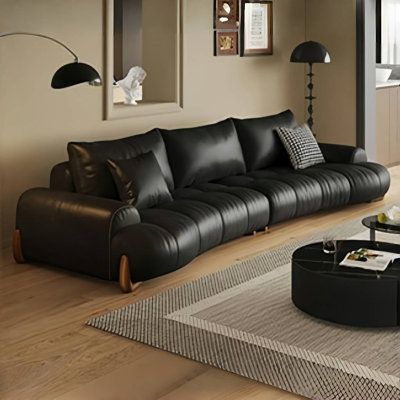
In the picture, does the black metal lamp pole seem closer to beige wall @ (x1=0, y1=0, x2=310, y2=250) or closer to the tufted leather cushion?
beige wall @ (x1=0, y1=0, x2=310, y2=250)

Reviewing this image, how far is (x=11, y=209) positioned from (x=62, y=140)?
0.67 m

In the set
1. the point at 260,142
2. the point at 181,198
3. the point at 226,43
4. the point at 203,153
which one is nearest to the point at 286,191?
the point at 203,153

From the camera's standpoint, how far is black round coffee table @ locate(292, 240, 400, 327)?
408 cm

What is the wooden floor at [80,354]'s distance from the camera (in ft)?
11.5

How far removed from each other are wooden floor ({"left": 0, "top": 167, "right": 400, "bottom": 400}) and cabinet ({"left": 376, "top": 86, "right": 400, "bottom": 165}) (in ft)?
13.9

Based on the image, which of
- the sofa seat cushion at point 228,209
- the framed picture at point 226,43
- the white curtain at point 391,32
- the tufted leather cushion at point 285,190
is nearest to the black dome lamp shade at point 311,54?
the framed picture at point 226,43

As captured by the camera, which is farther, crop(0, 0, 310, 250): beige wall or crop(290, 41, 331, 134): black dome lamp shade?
crop(290, 41, 331, 134): black dome lamp shade

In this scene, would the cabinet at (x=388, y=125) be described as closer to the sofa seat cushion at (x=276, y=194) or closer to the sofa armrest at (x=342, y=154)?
the sofa armrest at (x=342, y=154)

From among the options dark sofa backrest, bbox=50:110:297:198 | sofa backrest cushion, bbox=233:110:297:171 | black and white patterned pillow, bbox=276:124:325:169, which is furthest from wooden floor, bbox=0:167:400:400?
black and white patterned pillow, bbox=276:124:325:169

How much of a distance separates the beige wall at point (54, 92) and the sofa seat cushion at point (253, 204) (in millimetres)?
1121

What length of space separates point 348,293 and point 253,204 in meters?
1.88

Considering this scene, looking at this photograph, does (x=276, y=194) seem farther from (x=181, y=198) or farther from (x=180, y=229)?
(x=180, y=229)

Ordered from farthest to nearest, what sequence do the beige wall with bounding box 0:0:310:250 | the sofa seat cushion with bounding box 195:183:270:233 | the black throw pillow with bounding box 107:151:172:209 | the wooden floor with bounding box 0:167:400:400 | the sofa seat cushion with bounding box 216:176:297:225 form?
the sofa seat cushion with bounding box 216:176:297:225 → the sofa seat cushion with bounding box 195:183:270:233 → the beige wall with bounding box 0:0:310:250 → the black throw pillow with bounding box 107:151:172:209 → the wooden floor with bounding box 0:167:400:400

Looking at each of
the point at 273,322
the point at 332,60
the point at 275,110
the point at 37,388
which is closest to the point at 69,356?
the point at 37,388
